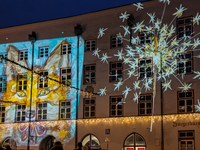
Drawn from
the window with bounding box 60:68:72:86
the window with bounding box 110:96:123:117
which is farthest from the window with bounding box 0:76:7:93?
the window with bounding box 110:96:123:117

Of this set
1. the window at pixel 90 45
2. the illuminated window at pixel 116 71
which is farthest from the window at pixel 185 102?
the window at pixel 90 45

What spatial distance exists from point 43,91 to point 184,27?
10931mm

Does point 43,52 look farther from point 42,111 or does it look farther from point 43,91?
point 42,111

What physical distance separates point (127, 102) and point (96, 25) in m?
5.89

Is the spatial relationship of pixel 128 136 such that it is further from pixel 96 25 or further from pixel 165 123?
pixel 96 25

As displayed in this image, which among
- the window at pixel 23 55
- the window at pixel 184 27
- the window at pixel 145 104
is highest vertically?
the window at pixel 184 27

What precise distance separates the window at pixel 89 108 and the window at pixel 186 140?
6.03 metres

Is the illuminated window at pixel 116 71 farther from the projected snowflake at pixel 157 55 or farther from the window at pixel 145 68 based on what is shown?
the window at pixel 145 68

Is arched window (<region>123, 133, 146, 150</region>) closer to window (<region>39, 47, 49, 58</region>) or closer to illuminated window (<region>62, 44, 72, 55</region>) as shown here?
illuminated window (<region>62, 44, 72, 55</region>)

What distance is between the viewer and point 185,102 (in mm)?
20047

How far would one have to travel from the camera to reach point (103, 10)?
76.1 ft

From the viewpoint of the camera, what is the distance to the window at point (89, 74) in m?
23.3

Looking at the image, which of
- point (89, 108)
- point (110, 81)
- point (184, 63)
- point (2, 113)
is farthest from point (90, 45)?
point (2, 113)

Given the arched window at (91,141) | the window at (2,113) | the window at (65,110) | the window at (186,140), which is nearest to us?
the window at (186,140)
